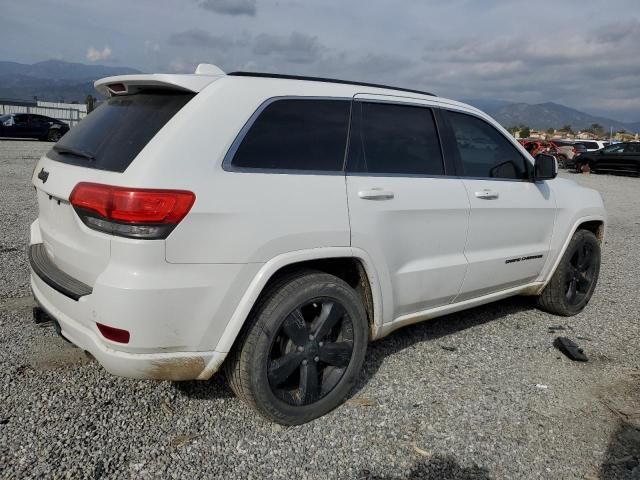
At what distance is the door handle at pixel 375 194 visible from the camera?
9.99ft

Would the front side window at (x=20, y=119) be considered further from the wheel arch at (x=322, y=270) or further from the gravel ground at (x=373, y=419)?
the wheel arch at (x=322, y=270)

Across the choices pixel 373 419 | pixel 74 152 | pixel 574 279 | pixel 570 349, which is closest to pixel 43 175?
pixel 74 152

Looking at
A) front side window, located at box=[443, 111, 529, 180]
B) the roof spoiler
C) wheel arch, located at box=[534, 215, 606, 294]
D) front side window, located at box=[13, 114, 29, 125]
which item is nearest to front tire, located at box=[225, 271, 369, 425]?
the roof spoiler

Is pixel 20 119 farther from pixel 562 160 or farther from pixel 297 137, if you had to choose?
pixel 562 160

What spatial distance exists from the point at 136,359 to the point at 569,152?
2980 centimetres

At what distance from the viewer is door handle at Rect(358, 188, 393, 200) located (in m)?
3.04

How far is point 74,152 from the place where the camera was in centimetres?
288

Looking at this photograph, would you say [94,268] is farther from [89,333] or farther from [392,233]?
[392,233]

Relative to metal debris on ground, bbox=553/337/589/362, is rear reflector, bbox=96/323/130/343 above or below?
above

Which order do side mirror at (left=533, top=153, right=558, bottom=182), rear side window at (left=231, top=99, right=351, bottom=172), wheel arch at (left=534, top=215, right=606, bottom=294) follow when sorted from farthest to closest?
1. wheel arch at (left=534, top=215, right=606, bottom=294)
2. side mirror at (left=533, top=153, right=558, bottom=182)
3. rear side window at (left=231, top=99, right=351, bottom=172)

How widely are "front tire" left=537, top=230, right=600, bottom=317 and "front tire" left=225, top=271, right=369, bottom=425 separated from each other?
2432 millimetres

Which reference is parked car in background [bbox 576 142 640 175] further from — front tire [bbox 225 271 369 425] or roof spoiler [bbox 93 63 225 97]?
roof spoiler [bbox 93 63 225 97]

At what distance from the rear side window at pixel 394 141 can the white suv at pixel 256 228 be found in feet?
0.04

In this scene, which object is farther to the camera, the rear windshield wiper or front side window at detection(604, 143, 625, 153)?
front side window at detection(604, 143, 625, 153)
